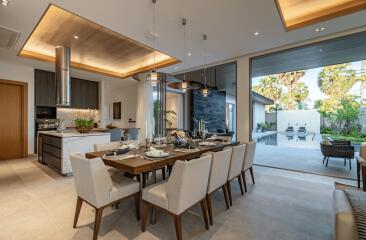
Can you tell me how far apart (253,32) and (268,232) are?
333 centimetres

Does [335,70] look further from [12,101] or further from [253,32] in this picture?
[12,101]

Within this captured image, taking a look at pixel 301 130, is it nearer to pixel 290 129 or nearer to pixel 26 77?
pixel 290 129

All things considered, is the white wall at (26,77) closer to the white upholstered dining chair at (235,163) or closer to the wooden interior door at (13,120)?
the wooden interior door at (13,120)

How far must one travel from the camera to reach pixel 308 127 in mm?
8633

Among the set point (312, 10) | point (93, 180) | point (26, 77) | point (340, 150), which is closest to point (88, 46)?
point (26, 77)

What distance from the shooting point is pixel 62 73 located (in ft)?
14.0

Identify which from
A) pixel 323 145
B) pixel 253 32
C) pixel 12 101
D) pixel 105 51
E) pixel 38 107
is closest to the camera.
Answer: pixel 253 32

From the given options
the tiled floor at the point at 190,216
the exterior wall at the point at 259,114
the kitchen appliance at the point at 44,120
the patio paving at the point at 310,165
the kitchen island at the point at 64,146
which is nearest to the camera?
the tiled floor at the point at 190,216

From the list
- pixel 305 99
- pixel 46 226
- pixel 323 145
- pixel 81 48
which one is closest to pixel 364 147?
pixel 323 145

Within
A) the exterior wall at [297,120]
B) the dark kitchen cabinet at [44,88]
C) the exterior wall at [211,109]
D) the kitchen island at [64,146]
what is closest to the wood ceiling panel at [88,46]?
the dark kitchen cabinet at [44,88]

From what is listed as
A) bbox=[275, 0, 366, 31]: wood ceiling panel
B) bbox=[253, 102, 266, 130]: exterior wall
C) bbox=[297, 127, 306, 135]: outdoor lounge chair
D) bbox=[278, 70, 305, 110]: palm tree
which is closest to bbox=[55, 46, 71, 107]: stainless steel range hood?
bbox=[275, 0, 366, 31]: wood ceiling panel

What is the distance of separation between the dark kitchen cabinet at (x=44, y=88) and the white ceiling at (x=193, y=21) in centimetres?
158

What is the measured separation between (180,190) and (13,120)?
246 inches

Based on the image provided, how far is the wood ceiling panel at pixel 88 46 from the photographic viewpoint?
3324 millimetres
